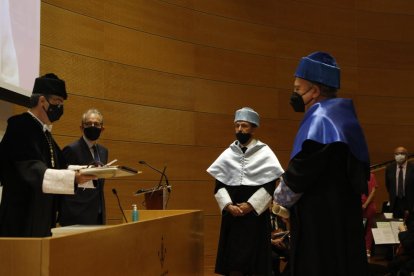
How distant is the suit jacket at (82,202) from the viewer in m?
4.68

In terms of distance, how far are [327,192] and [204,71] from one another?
5.12 metres

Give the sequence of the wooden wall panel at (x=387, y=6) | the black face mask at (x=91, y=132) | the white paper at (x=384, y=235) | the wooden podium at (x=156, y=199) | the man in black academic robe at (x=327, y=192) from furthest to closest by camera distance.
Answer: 1. the wooden wall panel at (x=387, y=6)
2. the white paper at (x=384, y=235)
3. the wooden podium at (x=156, y=199)
4. the black face mask at (x=91, y=132)
5. the man in black academic robe at (x=327, y=192)

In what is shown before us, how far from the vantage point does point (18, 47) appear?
4.90 meters

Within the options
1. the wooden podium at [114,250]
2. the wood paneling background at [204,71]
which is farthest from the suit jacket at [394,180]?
the wooden podium at [114,250]

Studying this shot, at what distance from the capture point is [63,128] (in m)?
6.27

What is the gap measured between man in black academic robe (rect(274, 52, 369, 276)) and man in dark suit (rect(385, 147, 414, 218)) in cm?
560

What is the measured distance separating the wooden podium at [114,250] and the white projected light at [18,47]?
1.48 metres

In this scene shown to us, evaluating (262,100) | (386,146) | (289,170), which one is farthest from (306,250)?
(386,146)

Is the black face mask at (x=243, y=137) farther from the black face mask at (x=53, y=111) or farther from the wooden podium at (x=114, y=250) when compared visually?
the black face mask at (x=53, y=111)

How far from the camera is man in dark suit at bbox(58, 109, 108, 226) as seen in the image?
4684 mm

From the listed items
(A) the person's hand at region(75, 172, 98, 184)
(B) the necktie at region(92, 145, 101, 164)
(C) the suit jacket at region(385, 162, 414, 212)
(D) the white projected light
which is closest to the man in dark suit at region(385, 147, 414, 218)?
(C) the suit jacket at region(385, 162, 414, 212)

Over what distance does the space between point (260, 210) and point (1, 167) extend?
2.70 m

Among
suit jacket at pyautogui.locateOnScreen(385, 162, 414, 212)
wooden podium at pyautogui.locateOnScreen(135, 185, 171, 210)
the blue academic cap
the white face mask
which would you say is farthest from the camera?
the white face mask

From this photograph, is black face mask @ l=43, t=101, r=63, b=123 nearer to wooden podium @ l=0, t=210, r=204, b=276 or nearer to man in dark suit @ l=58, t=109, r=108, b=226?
wooden podium @ l=0, t=210, r=204, b=276
